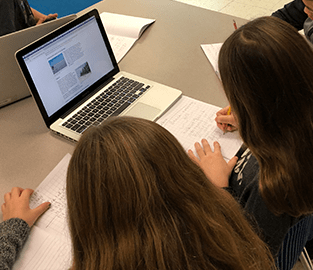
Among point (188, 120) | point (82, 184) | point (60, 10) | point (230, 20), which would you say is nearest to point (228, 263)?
point (82, 184)

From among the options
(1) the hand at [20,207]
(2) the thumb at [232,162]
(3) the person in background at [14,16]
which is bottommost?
(2) the thumb at [232,162]

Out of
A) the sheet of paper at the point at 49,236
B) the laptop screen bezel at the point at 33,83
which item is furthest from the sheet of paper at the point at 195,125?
the sheet of paper at the point at 49,236

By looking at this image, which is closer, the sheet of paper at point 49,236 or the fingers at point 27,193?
the sheet of paper at point 49,236

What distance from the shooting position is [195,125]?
3.58 feet

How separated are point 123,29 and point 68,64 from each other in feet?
1.70

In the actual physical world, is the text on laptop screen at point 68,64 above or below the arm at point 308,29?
above

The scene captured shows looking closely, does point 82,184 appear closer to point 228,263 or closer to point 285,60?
point 228,263

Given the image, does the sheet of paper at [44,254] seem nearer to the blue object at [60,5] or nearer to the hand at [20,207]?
the hand at [20,207]

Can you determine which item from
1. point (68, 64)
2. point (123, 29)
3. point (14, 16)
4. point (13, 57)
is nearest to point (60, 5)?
point (14, 16)

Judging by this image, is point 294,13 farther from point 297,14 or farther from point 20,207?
point 20,207

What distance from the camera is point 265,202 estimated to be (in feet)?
2.57

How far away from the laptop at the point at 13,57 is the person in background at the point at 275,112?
0.68 metres

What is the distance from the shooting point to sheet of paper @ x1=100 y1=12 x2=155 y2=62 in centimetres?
148

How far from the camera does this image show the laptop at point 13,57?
1131 mm
